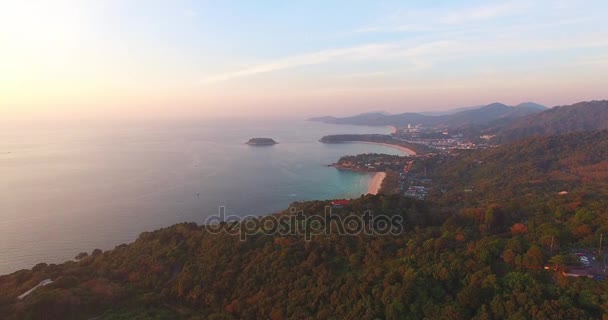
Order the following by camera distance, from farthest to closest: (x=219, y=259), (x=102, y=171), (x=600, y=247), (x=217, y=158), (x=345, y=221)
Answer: (x=217, y=158)
(x=102, y=171)
(x=345, y=221)
(x=219, y=259)
(x=600, y=247)

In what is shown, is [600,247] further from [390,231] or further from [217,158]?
[217,158]

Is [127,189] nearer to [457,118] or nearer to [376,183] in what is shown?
[376,183]

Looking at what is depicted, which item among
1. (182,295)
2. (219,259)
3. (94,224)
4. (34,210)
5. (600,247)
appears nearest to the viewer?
(600,247)

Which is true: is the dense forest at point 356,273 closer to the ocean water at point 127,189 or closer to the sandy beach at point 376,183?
the ocean water at point 127,189

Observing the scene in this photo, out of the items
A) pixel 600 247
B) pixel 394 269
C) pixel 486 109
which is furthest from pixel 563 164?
pixel 486 109

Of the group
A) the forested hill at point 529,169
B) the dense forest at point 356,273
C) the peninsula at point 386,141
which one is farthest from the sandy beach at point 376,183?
the peninsula at point 386,141

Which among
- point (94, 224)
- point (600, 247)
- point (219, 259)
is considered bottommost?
point (94, 224)

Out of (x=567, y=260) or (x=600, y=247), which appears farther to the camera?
(x=600, y=247)
